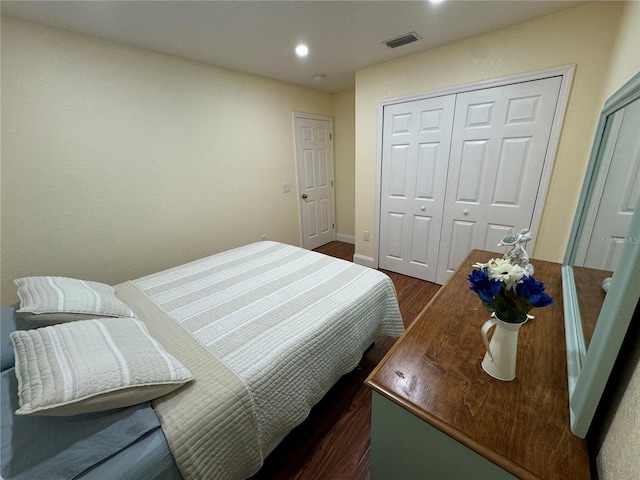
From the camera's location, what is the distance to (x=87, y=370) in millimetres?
786

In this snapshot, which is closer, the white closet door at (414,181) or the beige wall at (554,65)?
the beige wall at (554,65)

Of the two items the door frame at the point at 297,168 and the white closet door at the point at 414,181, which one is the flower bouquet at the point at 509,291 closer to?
the white closet door at the point at 414,181

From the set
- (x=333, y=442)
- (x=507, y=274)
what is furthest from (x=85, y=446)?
(x=507, y=274)

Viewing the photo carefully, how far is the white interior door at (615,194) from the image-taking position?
73 centimetres

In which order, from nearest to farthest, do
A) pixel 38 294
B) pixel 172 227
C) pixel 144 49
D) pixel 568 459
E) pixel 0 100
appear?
pixel 568 459, pixel 38 294, pixel 0 100, pixel 144 49, pixel 172 227

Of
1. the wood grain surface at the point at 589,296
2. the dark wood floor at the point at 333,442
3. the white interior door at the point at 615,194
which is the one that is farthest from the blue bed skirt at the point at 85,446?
the white interior door at the point at 615,194

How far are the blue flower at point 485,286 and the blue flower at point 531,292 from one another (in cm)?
6

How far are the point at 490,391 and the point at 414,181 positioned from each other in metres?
2.30

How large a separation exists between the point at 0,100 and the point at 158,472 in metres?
2.41

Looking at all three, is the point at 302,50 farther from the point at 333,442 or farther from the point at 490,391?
the point at 333,442

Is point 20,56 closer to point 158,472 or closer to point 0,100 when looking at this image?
point 0,100

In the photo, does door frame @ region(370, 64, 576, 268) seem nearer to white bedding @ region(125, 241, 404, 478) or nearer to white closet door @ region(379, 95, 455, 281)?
white closet door @ region(379, 95, 455, 281)

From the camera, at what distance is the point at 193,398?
89 centimetres

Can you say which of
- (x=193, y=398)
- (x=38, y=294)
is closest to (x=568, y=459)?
(x=193, y=398)
